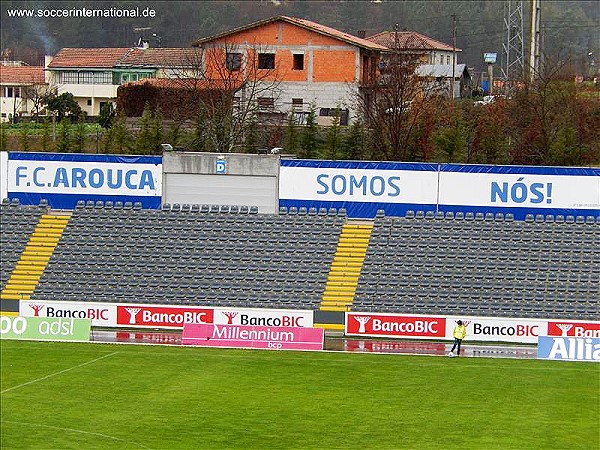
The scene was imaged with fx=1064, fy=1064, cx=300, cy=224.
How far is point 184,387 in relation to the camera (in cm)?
2641

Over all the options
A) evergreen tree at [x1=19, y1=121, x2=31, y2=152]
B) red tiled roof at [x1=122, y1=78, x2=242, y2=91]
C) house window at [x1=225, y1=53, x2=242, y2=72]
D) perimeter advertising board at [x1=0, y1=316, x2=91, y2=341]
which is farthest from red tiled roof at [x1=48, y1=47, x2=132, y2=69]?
perimeter advertising board at [x1=0, y1=316, x2=91, y2=341]

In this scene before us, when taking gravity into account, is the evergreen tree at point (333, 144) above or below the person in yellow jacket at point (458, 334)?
above

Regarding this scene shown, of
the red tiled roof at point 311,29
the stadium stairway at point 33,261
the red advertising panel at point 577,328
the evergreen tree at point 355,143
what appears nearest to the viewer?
the red advertising panel at point 577,328

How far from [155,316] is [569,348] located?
12780 mm

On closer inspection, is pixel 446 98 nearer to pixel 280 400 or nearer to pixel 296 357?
pixel 296 357

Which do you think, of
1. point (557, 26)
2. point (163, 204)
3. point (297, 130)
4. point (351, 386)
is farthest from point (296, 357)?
point (557, 26)

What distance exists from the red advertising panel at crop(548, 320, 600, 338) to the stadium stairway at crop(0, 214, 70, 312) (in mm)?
17007

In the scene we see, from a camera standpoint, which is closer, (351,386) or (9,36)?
(351,386)

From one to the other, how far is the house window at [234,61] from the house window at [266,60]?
0.94 metres

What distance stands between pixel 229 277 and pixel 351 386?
31.8 feet

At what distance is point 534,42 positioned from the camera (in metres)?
48.2

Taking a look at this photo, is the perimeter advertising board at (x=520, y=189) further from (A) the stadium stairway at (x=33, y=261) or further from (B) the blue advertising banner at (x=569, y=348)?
(A) the stadium stairway at (x=33, y=261)

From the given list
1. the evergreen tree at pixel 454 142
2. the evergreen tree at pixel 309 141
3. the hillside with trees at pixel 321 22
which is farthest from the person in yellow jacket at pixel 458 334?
the hillside with trees at pixel 321 22

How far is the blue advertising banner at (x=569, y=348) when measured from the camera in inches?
1184
